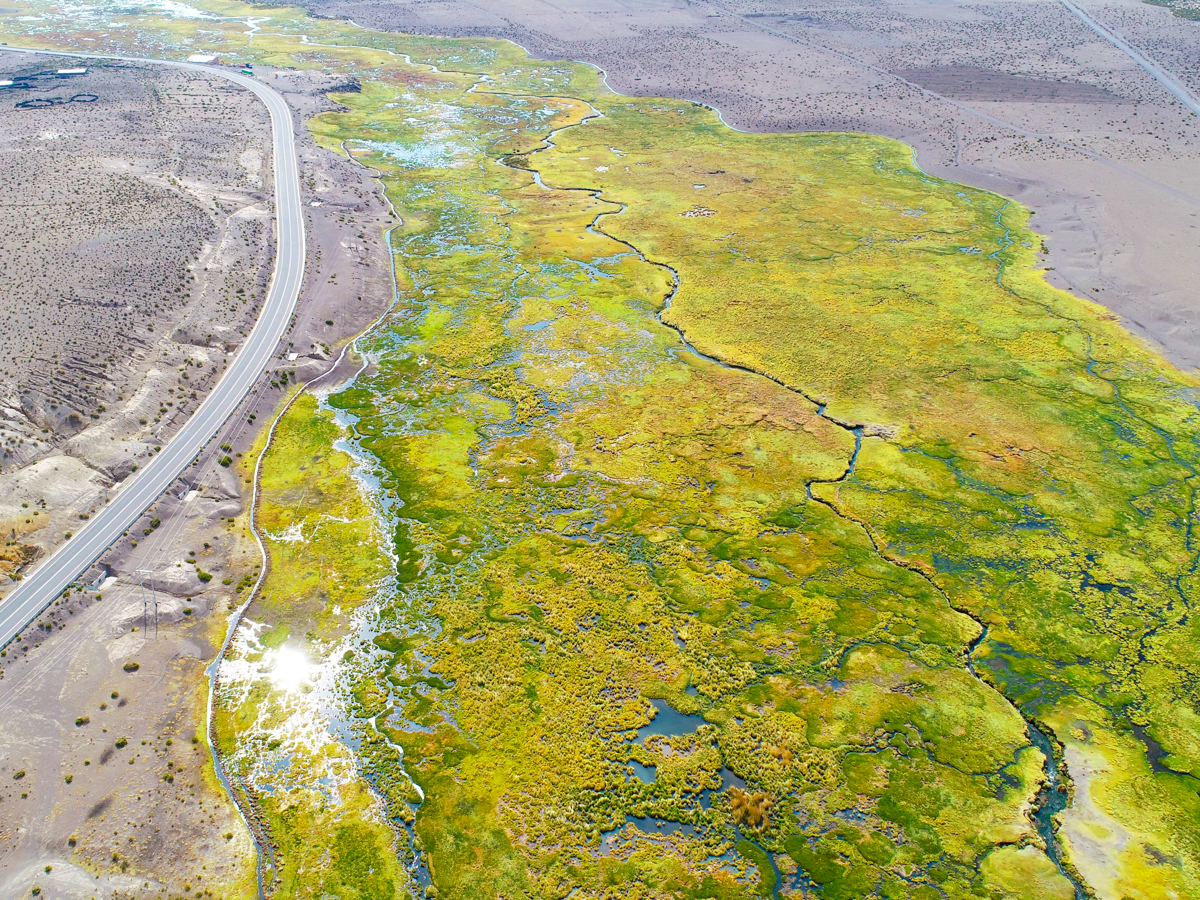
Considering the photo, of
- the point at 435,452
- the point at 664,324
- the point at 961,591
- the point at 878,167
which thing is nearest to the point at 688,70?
the point at 878,167

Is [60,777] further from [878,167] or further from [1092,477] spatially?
[878,167]

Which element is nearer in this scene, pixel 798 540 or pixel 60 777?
pixel 60 777

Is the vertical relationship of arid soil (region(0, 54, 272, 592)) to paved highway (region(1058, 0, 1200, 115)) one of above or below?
below

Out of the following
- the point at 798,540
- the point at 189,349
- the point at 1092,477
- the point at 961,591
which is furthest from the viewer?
the point at 189,349

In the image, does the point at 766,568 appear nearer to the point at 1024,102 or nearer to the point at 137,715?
the point at 137,715

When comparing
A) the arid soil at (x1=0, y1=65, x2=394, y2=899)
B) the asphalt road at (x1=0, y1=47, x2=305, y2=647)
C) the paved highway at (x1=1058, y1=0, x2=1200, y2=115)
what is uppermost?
the paved highway at (x1=1058, y1=0, x2=1200, y2=115)

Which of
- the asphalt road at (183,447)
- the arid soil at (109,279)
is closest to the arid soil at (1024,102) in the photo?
the asphalt road at (183,447)

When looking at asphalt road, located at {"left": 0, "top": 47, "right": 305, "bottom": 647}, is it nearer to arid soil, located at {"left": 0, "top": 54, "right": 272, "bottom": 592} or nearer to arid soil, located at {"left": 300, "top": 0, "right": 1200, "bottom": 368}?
arid soil, located at {"left": 0, "top": 54, "right": 272, "bottom": 592}

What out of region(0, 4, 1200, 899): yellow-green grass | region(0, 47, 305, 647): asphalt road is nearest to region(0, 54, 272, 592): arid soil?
region(0, 47, 305, 647): asphalt road

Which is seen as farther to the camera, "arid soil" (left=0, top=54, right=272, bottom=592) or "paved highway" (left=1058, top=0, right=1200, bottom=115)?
"paved highway" (left=1058, top=0, right=1200, bottom=115)
